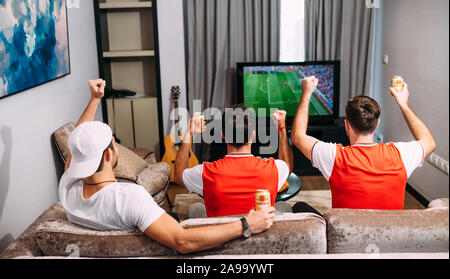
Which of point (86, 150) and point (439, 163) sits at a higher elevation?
point (86, 150)

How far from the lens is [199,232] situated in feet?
4.58

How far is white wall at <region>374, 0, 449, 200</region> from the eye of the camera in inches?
130

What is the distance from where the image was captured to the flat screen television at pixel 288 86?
454 cm

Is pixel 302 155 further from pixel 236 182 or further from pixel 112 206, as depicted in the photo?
pixel 112 206

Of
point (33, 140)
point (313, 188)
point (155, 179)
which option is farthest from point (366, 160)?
point (313, 188)

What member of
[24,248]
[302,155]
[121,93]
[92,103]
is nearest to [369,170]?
[92,103]

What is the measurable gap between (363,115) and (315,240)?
29.2 inches

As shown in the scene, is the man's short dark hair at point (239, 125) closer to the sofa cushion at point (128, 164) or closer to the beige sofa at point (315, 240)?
the beige sofa at point (315, 240)

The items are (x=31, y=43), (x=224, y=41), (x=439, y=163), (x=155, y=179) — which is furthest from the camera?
(x=224, y=41)

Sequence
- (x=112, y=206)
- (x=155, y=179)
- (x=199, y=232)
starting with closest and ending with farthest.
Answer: (x=199, y=232) → (x=112, y=206) → (x=155, y=179)

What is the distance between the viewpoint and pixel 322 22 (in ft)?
15.6

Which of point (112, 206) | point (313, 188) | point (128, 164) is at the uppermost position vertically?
point (112, 206)

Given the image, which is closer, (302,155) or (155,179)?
(155,179)

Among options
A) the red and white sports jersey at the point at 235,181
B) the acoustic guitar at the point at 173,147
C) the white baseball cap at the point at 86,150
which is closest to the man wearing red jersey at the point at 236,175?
the red and white sports jersey at the point at 235,181
